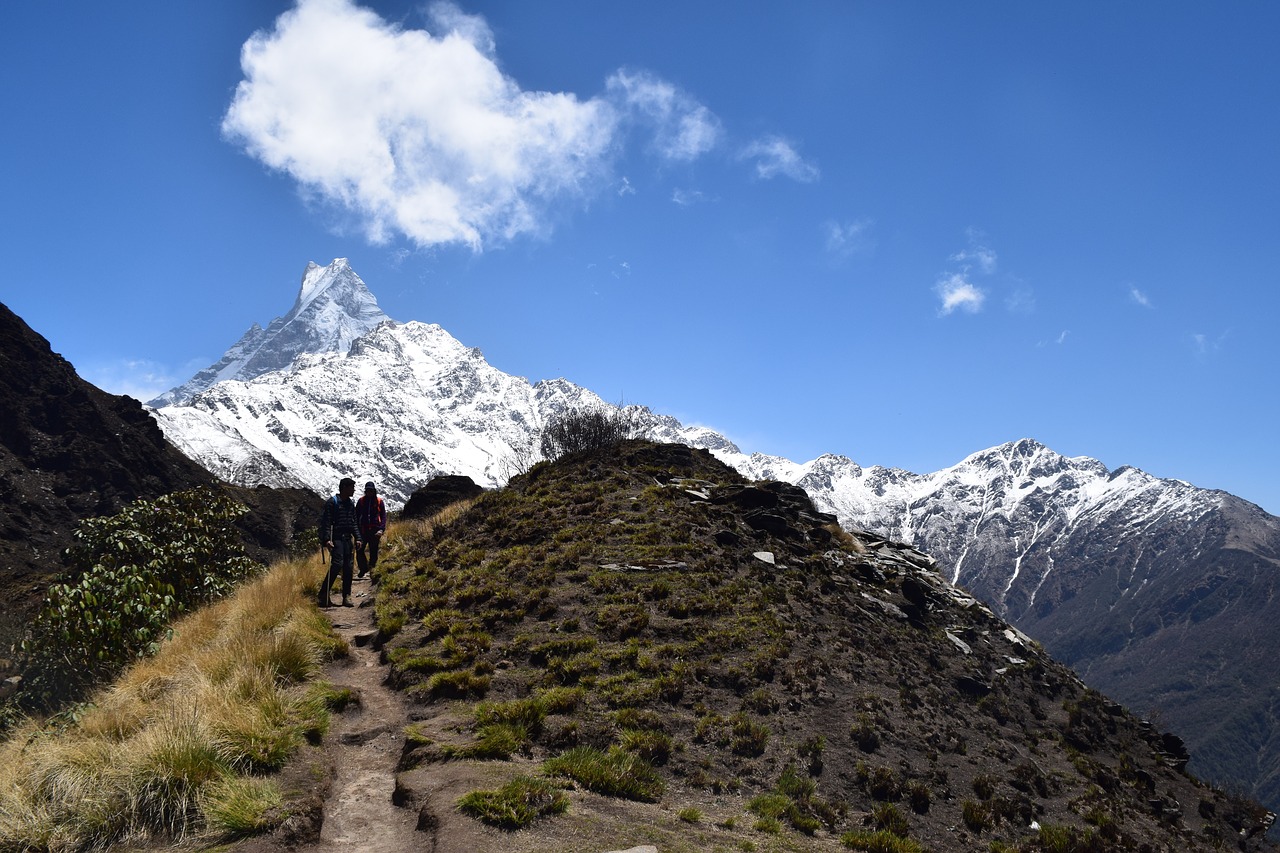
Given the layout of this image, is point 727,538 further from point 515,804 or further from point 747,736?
point 515,804

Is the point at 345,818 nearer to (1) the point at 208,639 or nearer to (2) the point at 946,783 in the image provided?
(1) the point at 208,639

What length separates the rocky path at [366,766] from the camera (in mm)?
7902

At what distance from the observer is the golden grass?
23.8 ft

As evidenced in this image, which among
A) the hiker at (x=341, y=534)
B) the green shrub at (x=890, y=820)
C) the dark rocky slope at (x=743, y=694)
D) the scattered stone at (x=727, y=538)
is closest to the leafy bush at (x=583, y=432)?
the dark rocky slope at (x=743, y=694)

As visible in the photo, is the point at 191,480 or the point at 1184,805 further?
the point at 191,480

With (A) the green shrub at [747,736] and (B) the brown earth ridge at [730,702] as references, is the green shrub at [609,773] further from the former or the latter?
(A) the green shrub at [747,736]

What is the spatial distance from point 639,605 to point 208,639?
30.3ft

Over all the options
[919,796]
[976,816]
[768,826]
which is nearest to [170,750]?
[768,826]

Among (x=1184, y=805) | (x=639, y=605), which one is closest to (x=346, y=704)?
(x=639, y=605)

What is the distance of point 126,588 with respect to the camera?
1275 cm

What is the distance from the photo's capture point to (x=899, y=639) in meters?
20.9

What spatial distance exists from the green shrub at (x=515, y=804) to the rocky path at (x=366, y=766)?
683 millimetres

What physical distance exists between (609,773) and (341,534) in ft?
38.6

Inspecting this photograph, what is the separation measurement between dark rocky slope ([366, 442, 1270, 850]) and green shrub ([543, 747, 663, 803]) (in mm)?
56
